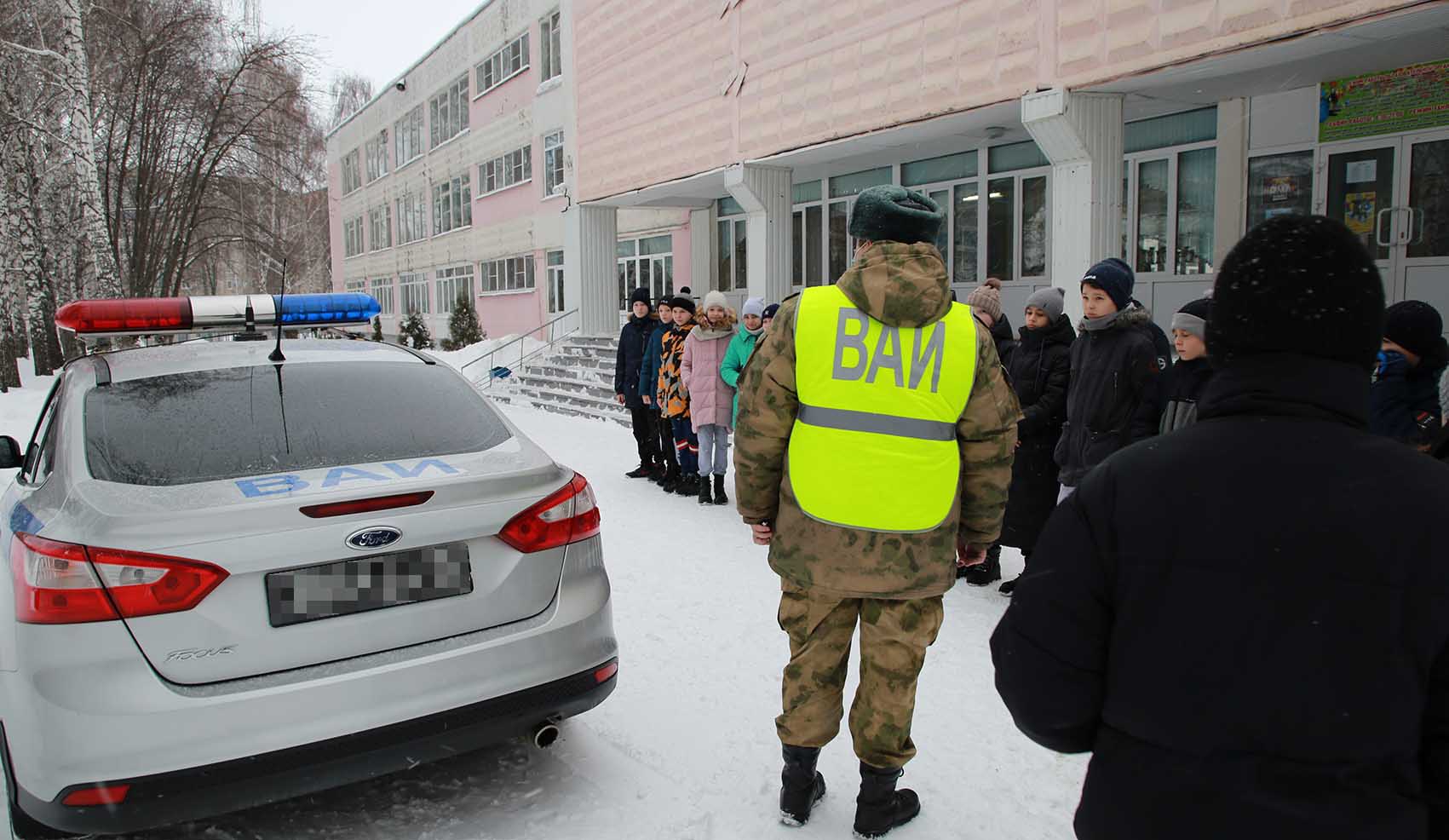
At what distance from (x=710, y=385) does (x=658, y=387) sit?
3.26 ft

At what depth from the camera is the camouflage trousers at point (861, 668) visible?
2758 mm

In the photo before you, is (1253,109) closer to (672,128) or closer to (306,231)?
(672,128)

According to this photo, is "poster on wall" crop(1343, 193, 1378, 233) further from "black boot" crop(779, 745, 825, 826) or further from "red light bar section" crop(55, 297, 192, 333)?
"red light bar section" crop(55, 297, 192, 333)

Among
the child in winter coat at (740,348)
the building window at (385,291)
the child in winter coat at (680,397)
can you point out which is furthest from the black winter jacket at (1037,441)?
the building window at (385,291)

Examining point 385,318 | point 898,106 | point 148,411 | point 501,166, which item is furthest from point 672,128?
point 385,318

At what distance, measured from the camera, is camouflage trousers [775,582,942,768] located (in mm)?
2758

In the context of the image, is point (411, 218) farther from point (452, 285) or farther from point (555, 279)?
point (555, 279)

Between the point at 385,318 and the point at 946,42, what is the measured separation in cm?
3543

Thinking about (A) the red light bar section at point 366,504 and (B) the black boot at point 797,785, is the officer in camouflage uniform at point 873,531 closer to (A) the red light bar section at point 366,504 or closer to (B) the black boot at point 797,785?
(B) the black boot at point 797,785

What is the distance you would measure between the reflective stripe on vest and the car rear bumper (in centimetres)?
116

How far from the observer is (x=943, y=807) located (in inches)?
121

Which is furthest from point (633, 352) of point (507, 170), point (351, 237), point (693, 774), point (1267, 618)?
point (351, 237)

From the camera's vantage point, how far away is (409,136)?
120 ft

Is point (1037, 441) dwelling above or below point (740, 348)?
below
